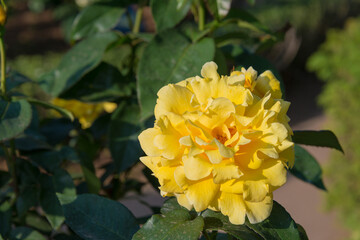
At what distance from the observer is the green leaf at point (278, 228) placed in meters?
0.53

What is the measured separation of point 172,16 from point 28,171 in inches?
15.8

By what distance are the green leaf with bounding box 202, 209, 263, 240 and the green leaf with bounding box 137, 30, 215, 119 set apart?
244 mm

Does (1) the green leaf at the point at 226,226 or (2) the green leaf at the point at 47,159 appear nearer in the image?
(1) the green leaf at the point at 226,226

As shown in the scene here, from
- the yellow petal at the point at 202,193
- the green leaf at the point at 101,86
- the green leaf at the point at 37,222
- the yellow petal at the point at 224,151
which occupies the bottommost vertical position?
the green leaf at the point at 37,222

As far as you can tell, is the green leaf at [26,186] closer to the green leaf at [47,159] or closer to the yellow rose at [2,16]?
the green leaf at [47,159]

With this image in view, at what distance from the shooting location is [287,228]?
53cm

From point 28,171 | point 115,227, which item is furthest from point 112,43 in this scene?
point 115,227

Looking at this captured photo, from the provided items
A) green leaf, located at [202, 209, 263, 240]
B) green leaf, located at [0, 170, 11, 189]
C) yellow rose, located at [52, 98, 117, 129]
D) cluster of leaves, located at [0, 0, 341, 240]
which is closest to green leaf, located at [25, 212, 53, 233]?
cluster of leaves, located at [0, 0, 341, 240]

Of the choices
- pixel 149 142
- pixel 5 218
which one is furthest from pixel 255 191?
pixel 5 218

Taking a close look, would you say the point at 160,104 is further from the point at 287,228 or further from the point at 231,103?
the point at 287,228

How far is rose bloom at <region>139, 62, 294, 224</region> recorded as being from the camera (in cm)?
49

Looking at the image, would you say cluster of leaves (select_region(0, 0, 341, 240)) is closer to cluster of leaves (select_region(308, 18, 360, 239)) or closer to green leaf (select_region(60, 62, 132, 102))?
green leaf (select_region(60, 62, 132, 102))

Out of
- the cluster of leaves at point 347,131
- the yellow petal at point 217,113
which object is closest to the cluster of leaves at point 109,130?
the yellow petal at point 217,113

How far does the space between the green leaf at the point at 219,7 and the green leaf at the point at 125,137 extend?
243 millimetres
